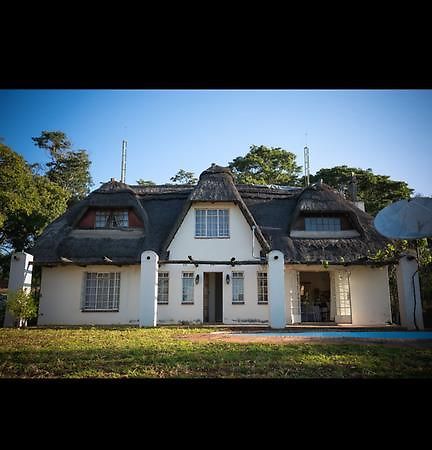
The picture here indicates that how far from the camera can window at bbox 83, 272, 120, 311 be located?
1359 cm

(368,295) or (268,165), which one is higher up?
(268,165)

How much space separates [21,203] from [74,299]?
12.8 feet

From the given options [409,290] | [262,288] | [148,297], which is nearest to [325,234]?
[262,288]

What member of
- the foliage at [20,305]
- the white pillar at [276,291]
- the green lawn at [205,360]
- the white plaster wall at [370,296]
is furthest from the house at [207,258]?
the green lawn at [205,360]

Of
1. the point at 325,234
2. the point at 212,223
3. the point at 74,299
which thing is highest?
the point at 212,223

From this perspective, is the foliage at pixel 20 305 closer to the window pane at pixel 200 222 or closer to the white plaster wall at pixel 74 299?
the white plaster wall at pixel 74 299

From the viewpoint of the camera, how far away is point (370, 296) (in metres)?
13.5

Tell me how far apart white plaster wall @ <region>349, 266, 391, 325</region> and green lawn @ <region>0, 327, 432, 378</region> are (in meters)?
7.08

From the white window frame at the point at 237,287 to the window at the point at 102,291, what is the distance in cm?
425

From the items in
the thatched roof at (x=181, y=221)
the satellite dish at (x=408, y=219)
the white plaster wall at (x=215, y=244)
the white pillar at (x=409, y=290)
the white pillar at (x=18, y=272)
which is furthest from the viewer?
the white plaster wall at (x=215, y=244)

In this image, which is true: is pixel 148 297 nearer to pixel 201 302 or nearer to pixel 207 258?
pixel 201 302

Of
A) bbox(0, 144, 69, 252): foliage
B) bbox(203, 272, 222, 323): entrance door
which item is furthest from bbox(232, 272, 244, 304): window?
bbox(0, 144, 69, 252): foliage

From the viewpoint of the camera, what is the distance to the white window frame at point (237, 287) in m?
13.7
